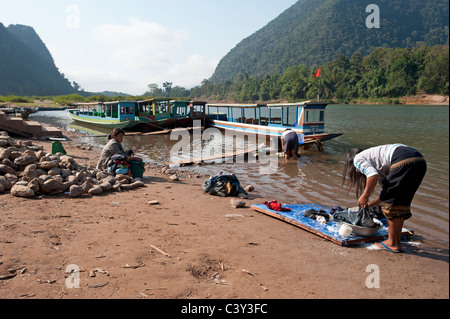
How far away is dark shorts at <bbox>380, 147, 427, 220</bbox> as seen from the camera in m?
3.53

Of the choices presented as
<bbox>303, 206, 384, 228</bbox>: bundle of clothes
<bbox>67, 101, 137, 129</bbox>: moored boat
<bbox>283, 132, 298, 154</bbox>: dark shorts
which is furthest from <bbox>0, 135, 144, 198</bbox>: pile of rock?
<bbox>67, 101, 137, 129</bbox>: moored boat

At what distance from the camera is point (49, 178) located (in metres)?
6.04

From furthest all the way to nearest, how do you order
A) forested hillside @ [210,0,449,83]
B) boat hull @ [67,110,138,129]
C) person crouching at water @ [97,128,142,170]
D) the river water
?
forested hillside @ [210,0,449,83], boat hull @ [67,110,138,129], person crouching at water @ [97,128,142,170], the river water

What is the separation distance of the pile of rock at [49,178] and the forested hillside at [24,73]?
6047 inches

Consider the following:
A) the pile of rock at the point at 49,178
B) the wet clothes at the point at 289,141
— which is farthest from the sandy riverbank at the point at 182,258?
the wet clothes at the point at 289,141

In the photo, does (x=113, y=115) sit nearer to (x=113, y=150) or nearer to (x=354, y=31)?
(x=113, y=150)

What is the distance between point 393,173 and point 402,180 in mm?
130

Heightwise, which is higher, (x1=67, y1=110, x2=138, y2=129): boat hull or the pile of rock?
(x1=67, y1=110, x2=138, y2=129): boat hull

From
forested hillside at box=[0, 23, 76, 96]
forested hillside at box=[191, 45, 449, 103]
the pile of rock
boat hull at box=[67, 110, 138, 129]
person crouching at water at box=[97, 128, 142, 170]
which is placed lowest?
the pile of rock

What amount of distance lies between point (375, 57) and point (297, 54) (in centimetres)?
9384

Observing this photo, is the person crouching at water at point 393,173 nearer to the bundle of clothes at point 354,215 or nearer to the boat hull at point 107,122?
the bundle of clothes at point 354,215

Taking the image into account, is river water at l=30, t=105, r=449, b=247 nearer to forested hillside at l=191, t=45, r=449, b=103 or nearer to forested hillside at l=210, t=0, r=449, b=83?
forested hillside at l=191, t=45, r=449, b=103

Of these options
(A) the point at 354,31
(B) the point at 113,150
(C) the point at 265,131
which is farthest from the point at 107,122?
(A) the point at 354,31
